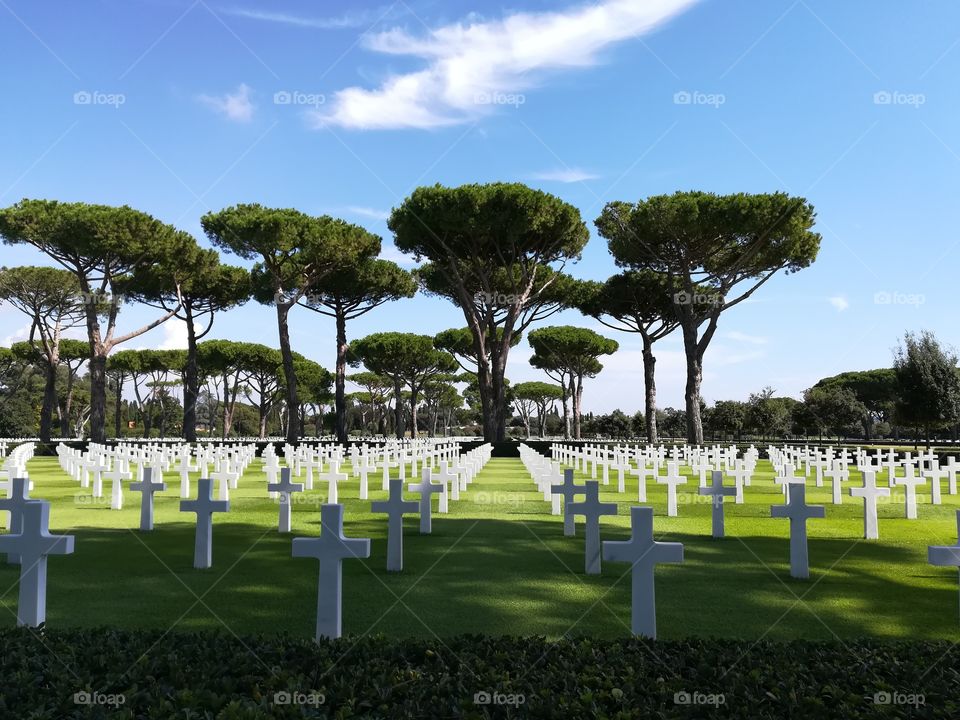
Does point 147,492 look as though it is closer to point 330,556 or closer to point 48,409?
point 330,556

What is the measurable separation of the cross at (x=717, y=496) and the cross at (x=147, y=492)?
6643 millimetres

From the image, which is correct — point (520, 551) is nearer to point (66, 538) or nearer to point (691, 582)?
point (691, 582)

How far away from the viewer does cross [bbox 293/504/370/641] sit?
13.8 feet

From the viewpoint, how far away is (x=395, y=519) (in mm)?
6723

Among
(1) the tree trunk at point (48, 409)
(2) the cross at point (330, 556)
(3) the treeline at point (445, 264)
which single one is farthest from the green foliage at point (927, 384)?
(1) the tree trunk at point (48, 409)

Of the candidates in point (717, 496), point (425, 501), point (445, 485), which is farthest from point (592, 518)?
point (445, 485)

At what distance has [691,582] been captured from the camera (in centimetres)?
609

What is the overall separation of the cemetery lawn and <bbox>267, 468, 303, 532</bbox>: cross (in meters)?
0.26

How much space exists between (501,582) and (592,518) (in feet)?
3.89

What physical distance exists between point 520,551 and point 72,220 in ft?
107

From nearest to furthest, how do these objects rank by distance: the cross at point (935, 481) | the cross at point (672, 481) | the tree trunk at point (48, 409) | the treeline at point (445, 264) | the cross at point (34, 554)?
1. the cross at point (34, 554)
2. the cross at point (672, 481)
3. the cross at point (935, 481)
4. the treeline at point (445, 264)
5. the tree trunk at point (48, 409)

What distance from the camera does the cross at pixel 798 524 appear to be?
6320 mm

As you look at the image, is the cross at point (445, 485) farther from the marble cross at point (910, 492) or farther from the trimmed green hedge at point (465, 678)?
the marble cross at point (910, 492)

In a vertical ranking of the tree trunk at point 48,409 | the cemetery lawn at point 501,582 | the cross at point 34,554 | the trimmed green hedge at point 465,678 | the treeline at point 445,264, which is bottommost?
the cemetery lawn at point 501,582
